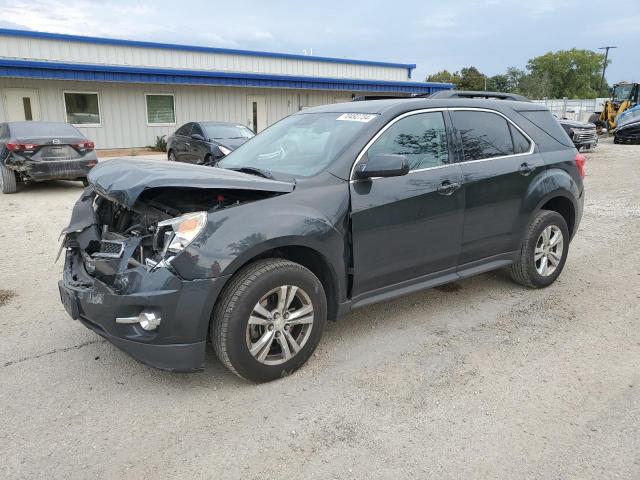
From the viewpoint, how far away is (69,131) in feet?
35.7

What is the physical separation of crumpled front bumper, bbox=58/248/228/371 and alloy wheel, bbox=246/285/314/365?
31cm

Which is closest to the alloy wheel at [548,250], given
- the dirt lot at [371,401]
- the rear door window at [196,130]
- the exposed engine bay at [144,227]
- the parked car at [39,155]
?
the dirt lot at [371,401]

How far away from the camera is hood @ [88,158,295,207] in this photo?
2.98 metres

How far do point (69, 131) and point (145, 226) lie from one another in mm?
8894

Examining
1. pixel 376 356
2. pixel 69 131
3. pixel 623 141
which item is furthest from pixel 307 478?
pixel 623 141

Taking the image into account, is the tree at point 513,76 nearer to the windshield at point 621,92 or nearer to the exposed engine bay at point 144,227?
the windshield at point 621,92

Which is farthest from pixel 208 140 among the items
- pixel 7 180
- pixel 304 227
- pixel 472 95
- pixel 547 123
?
pixel 304 227

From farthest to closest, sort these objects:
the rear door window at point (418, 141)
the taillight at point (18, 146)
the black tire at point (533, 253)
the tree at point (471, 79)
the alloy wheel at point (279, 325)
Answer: the tree at point (471, 79)
the taillight at point (18, 146)
the black tire at point (533, 253)
the rear door window at point (418, 141)
the alloy wheel at point (279, 325)

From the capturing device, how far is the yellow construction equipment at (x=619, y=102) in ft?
88.7

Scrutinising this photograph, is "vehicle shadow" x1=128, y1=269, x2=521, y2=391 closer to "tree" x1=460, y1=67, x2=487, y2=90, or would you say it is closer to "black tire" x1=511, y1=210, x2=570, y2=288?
"black tire" x1=511, y1=210, x2=570, y2=288

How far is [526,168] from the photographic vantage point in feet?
15.0

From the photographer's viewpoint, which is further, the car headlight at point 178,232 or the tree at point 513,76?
the tree at point 513,76

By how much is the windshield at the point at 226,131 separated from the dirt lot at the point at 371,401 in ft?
28.8

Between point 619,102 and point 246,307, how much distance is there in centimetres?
3132
